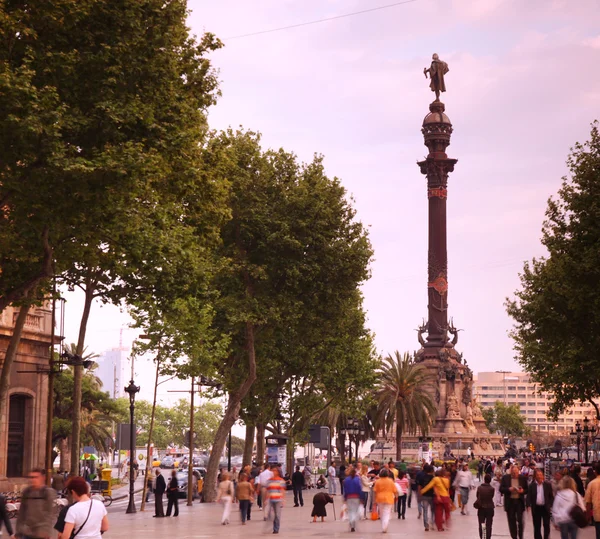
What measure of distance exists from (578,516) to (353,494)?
→ 10.5 m

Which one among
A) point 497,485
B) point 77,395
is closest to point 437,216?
point 497,485

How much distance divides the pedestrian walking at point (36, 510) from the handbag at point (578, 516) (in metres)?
9.61

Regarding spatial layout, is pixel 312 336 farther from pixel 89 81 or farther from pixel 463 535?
pixel 89 81

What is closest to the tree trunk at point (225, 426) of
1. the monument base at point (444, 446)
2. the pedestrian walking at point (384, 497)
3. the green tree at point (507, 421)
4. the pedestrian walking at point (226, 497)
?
the pedestrian walking at point (226, 497)

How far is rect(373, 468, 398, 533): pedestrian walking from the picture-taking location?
1109 inches

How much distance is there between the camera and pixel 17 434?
4141 centimetres

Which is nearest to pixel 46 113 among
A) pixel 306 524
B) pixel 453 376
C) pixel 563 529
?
pixel 563 529

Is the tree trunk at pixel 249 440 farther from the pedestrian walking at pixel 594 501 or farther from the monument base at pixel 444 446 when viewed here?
the pedestrian walking at pixel 594 501

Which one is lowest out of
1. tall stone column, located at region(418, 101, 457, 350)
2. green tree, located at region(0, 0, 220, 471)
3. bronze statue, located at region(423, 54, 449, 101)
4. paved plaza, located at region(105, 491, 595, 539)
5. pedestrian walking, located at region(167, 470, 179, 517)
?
paved plaza, located at region(105, 491, 595, 539)

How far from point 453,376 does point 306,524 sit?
62944 mm

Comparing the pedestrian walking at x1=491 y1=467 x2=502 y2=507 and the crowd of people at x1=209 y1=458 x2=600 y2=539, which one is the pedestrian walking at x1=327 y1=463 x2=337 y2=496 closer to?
the crowd of people at x1=209 y1=458 x2=600 y2=539

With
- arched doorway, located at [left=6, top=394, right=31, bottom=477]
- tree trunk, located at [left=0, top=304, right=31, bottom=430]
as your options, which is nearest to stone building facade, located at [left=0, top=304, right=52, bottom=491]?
arched doorway, located at [left=6, top=394, right=31, bottom=477]

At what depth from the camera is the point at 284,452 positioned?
204ft

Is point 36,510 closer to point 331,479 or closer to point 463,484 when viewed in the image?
point 463,484
